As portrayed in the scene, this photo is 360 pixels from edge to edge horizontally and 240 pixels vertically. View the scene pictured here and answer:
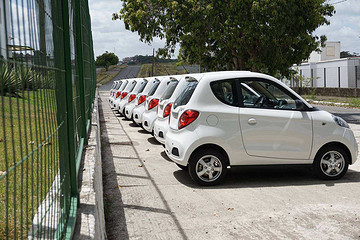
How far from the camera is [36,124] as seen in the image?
1920 millimetres

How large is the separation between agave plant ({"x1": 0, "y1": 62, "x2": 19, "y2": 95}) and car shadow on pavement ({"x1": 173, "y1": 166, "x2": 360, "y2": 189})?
5.29 metres

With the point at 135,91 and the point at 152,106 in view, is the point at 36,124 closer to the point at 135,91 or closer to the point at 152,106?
the point at 152,106

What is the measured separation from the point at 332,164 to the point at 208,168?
2.04 m

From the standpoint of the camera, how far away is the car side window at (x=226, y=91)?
21.9 ft

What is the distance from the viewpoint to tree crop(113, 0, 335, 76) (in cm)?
1736

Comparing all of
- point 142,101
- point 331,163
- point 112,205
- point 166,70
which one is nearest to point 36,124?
point 112,205

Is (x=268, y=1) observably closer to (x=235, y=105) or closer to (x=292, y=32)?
(x=292, y=32)

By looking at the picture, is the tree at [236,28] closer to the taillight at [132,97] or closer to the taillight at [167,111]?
the taillight at [132,97]

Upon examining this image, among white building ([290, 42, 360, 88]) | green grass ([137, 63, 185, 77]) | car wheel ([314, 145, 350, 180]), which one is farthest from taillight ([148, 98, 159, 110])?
green grass ([137, 63, 185, 77])

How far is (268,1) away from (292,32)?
207 centimetres

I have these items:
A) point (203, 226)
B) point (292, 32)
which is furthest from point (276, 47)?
point (203, 226)

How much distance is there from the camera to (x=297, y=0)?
1755 centimetres

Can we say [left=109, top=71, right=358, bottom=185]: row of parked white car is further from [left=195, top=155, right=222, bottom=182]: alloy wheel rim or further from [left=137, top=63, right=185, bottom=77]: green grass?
[left=137, top=63, right=185, bottom=77]: green grass

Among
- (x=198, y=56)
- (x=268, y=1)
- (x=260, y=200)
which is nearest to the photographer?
(x=260, y=200)
